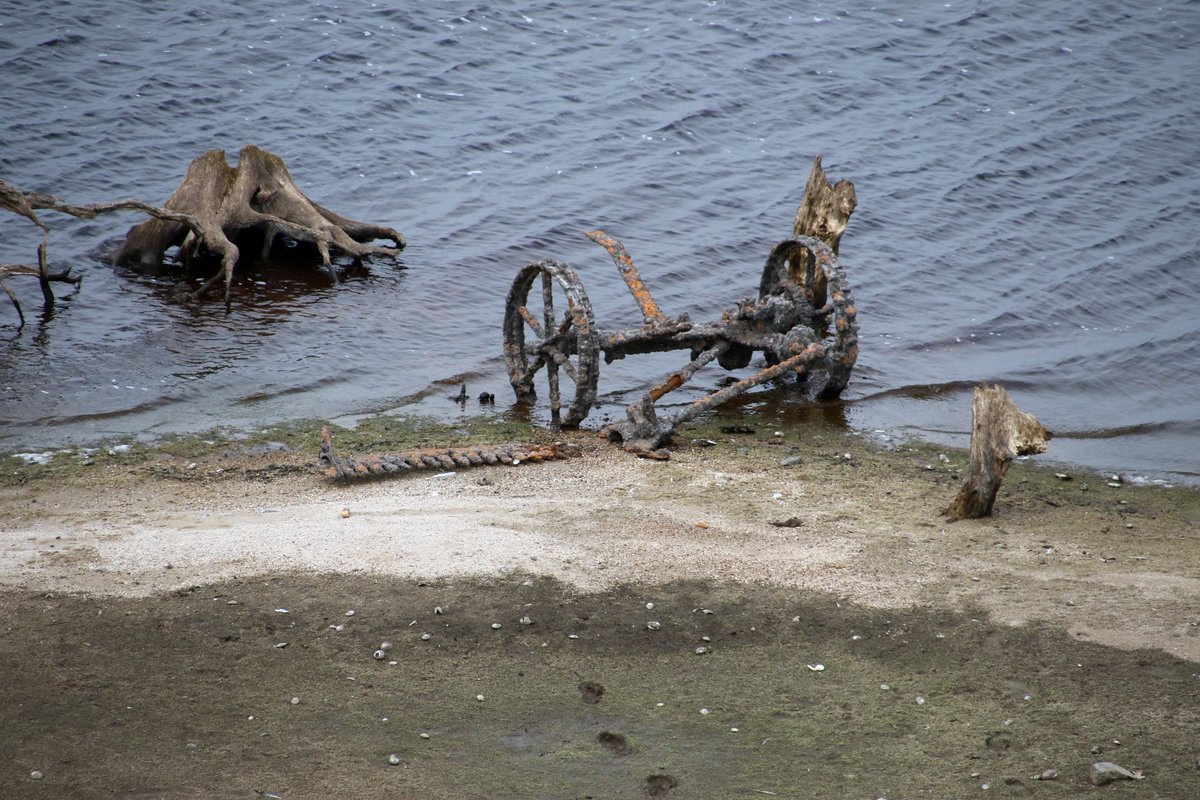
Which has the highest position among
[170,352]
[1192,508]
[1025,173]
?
[1025,173]

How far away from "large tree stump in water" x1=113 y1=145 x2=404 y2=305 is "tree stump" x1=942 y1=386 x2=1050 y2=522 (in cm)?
942

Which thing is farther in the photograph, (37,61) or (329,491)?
(37,61)

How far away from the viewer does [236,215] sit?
48.7 ft

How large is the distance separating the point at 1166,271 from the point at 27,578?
46.3ft

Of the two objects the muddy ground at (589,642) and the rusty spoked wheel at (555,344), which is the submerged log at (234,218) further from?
the muddy ground at (589,642)

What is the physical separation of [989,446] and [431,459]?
3883 millimetres

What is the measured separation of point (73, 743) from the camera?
4.92 meters

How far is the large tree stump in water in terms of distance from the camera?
14711mm

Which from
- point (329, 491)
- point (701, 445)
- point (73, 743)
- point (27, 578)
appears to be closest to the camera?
point (73, 743)

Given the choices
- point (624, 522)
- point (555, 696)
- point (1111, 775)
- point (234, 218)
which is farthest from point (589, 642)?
point (234, 218)

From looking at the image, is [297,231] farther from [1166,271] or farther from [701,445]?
[1166,271]

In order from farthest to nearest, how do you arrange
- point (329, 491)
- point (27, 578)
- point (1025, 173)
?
point (1025, 173), point (329, 491), point (27, 578)

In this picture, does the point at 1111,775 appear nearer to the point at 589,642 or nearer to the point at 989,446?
the point at 589,642

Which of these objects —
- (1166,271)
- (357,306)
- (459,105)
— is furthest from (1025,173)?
(357,306)
